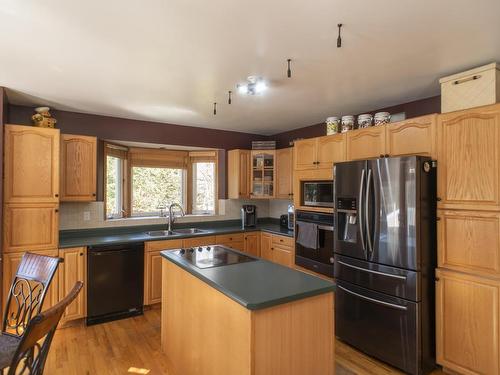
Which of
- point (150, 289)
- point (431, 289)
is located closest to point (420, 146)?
point (431, 289)

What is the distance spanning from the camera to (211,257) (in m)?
2.33

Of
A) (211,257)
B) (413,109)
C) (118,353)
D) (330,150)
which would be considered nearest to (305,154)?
(330,150)

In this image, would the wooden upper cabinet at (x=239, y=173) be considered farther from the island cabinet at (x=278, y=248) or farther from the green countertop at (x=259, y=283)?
the green countertop at (x=259, y=283)

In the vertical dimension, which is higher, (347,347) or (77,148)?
(77,148)

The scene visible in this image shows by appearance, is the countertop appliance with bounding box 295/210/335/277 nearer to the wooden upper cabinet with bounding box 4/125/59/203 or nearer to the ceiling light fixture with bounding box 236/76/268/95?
the ceiling light fixture with bounding box 236/76/268/95

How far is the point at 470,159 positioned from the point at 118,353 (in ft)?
10.8

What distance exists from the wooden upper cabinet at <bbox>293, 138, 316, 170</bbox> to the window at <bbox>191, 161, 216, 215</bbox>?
5.46 feet

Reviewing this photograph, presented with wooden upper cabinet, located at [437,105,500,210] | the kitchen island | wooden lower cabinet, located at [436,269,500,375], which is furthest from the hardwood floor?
wooden upper cabinet, located at [437,105,500,210]

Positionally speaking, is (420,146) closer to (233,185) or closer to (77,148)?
(233,185)

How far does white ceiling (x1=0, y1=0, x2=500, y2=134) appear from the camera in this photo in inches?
60.6

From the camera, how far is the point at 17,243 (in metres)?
2.85

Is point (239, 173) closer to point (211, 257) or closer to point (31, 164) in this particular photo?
point (211, 257)

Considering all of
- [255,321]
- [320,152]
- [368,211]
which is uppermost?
[320,152]

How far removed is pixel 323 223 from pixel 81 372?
2542 mm
